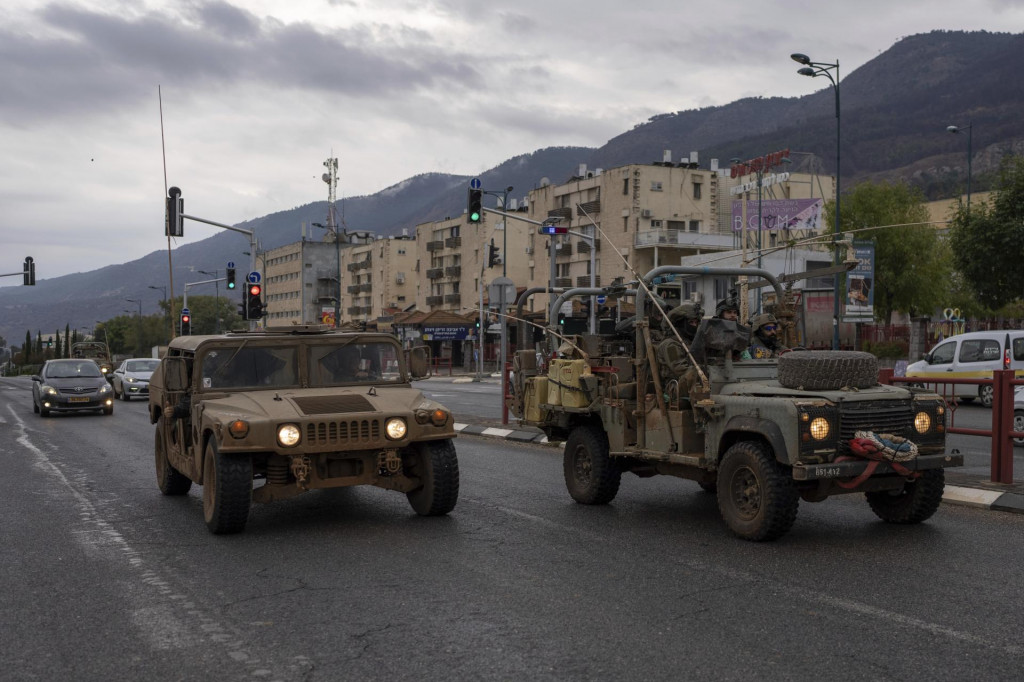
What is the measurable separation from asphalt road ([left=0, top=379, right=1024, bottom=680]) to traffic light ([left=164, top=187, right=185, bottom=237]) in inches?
670

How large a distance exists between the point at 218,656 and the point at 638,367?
4.80 meters

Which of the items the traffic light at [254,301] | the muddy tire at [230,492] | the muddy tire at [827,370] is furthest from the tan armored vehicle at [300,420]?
the traffic light at [254,301]

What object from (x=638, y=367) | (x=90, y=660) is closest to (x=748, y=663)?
(x=90, y=660)

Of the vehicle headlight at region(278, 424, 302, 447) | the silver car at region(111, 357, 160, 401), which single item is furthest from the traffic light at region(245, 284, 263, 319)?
the vehicle headlight at region(278, 424, 302, 447)

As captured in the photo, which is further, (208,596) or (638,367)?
(638,367)

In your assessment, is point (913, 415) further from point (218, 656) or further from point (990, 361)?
point (990, 361)

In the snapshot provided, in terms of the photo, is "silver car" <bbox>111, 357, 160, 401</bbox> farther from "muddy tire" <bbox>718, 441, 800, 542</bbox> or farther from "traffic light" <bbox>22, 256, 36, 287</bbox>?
"muddy tire" <bbox>718, 441, 800, 542</bbox>

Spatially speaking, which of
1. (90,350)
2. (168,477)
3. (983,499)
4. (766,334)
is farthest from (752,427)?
(90,350)

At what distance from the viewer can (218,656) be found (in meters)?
4.97

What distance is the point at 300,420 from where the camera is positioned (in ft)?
26.0

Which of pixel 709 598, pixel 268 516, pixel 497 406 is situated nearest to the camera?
pixel 709 598

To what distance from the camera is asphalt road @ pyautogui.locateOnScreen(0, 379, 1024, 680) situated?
484 centimetres

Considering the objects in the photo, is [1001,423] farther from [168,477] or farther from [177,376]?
[168,477]

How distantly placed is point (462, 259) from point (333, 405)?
297 ft
